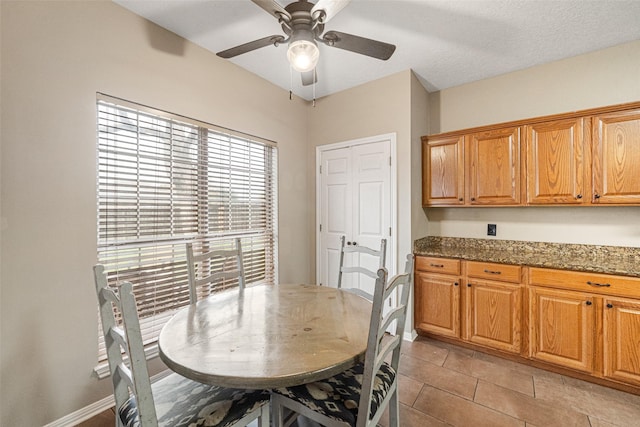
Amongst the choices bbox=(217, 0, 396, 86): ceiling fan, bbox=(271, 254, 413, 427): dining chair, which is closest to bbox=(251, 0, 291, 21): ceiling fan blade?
bbox=(217, 0, 396, 86): ceiling fan

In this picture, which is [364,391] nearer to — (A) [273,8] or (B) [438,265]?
(A) [273,8]

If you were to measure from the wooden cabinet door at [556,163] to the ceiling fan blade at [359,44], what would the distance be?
179 centimetres

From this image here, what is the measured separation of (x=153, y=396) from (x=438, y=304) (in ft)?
8.14

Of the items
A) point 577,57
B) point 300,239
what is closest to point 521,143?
point 577,57

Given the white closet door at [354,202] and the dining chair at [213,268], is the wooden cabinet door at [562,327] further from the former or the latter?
the dining chair at [213,268]

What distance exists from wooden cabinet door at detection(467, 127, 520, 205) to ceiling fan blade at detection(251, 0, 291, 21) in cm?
220

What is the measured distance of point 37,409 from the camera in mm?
1547

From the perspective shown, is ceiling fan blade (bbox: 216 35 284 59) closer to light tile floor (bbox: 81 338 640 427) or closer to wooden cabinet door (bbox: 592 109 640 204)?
light tile floor (bbox: 81 338 640 427)

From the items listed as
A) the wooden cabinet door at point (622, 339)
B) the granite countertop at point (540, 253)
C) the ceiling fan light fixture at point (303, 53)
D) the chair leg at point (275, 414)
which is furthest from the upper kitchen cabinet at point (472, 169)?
the chair leg at point (275, 414)

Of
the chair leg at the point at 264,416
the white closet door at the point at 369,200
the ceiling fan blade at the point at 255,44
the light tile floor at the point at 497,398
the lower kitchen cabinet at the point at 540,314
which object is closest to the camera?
the chair leg at the point at 264,416

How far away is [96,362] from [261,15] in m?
2.60

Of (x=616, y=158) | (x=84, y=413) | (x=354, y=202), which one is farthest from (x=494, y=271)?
(x=84, y=413)

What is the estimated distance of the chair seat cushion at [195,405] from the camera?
42.3 inches

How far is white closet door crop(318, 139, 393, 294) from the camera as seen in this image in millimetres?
2959
